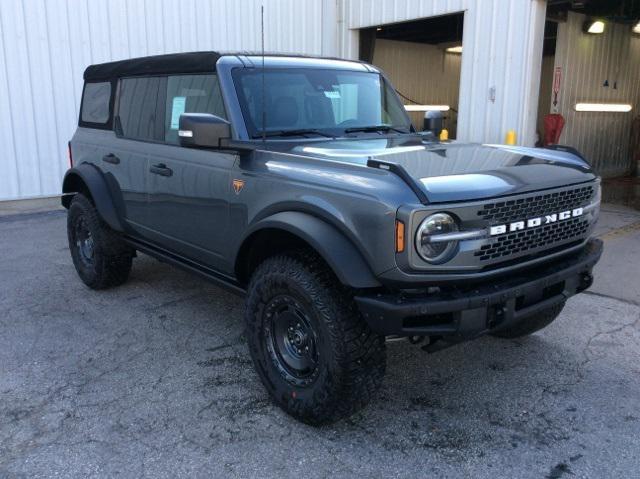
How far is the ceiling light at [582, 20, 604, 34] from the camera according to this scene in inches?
419

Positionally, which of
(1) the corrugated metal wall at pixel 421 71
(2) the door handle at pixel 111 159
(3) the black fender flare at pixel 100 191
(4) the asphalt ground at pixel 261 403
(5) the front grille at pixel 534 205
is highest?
(1) the corrugated metal wall at pixel 421 71

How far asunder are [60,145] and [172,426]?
731 centimetres

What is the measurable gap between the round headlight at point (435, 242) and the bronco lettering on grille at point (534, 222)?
0.21 metres

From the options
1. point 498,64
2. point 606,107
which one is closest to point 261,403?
point 498,64

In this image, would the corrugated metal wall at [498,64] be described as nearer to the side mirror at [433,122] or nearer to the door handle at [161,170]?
the side mirror at [433,122]

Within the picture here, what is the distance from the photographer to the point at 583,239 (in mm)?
3285

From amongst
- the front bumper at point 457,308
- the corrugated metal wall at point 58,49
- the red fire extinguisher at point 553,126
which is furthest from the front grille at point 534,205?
the corrugated metal wall at point 58,49

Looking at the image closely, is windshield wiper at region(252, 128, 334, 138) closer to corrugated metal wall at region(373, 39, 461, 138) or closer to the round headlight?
the round headlight

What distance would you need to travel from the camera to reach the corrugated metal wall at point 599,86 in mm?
10688

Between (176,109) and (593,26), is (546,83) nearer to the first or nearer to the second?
(593,26)

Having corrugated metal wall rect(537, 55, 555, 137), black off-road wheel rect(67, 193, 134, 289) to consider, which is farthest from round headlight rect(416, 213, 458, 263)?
corrugated metal wall rect(537, 55, 555, 137)

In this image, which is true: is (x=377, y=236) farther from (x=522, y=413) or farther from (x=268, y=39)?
Answer: (x=268, y=39)

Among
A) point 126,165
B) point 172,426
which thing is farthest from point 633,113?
point 172,426

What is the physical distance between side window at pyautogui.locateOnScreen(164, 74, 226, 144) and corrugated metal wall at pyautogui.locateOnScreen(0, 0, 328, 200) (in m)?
5.59
